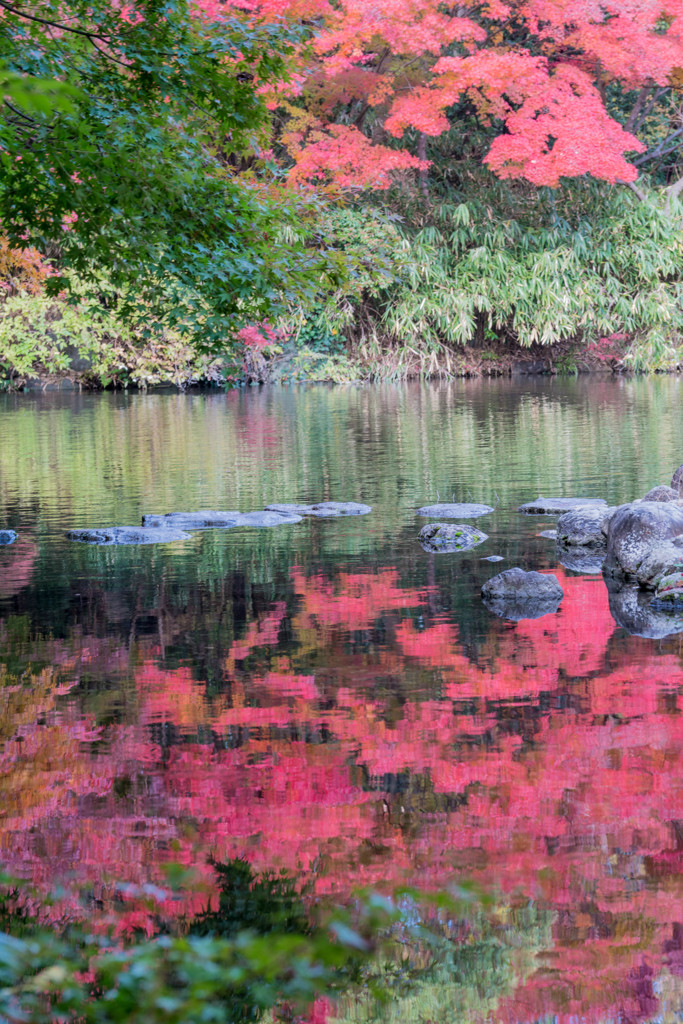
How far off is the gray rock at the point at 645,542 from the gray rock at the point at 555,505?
6.07 feet

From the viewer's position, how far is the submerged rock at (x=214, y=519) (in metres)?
12.4

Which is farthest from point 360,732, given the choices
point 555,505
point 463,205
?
point 463,205

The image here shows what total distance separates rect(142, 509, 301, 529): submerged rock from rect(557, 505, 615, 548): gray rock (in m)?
2.87

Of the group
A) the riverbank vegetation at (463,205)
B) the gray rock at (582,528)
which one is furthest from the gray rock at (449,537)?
the riverbank vegetation at (463,205)

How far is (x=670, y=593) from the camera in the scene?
8992mm

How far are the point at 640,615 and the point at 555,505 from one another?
4.22m

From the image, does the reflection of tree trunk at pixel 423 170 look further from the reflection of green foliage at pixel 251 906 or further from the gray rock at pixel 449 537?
the reflection of green foliage at pixel 251 906

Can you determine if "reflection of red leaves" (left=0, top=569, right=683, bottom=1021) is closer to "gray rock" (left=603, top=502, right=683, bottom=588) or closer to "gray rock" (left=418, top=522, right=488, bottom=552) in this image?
"gray rock" (left=603, top=502, right=683, bottom=588)

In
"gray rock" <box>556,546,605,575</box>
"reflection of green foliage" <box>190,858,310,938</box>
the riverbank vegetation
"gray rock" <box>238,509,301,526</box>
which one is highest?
the riverbank vegetation

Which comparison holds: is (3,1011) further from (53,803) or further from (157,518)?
(157,518)

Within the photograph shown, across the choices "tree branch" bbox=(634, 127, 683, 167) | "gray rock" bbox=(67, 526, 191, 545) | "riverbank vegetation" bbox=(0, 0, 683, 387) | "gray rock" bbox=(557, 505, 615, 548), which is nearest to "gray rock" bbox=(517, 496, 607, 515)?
"gray rock" bbox=(557, 505, 615, 548)

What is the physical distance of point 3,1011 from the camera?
3.03m

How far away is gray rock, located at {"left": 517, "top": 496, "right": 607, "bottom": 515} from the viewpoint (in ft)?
41.2

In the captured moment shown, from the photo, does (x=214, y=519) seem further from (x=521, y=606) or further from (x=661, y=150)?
(x=661, y=150)
